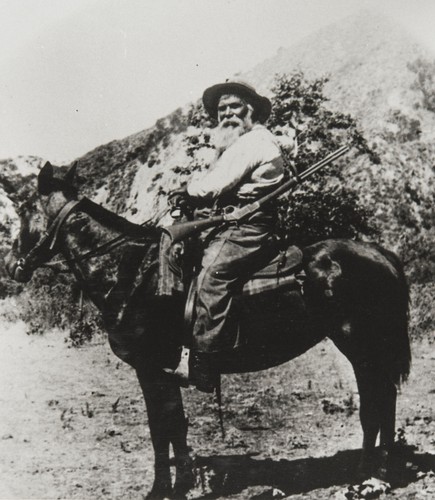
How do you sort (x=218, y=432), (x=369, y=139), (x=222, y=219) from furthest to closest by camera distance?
(x=369, y=139) → (x=218, y=432) → (x=222, y=219)

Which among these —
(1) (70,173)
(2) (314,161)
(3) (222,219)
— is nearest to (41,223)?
(1) (70,173)

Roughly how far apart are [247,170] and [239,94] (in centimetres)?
70

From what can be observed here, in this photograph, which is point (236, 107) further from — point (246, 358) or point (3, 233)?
point (3, 233)

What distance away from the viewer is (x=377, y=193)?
816cm

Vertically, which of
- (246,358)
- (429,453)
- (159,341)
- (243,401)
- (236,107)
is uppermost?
(236,107)

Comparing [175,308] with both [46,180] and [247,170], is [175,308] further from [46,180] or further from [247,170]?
[46,180]

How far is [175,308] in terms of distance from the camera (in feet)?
14.1

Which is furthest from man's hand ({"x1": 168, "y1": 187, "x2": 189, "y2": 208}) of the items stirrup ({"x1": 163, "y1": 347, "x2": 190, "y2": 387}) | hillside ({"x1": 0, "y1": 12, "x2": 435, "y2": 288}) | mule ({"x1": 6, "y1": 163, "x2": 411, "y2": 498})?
hillside ({"x1": 0, "y1": 12, "x2": 435, "y2": 288})

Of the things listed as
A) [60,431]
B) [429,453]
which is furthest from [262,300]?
[60,431]

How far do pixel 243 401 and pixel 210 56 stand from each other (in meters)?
3.78

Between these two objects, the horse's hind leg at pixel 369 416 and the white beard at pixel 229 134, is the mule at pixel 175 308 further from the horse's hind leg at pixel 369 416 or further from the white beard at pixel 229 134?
the white beard at pixel 229 134

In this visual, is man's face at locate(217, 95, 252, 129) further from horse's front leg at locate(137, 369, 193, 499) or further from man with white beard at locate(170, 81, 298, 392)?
horse's front leg at locate(137, 369, 193, 499)

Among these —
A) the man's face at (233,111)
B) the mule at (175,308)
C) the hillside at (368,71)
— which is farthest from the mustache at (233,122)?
the hillside at (368,71)

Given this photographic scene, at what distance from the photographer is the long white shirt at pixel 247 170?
168 inches
